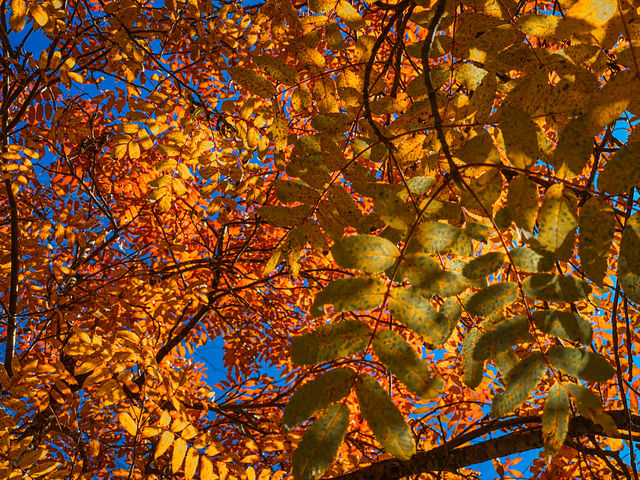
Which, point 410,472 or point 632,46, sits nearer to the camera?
point 632,46

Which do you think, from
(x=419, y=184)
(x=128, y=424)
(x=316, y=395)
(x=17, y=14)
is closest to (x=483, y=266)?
(x=419, y=184)

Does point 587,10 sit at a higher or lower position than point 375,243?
higher

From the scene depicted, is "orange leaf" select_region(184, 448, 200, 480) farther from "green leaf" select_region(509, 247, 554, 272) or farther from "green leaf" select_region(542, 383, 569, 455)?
"green leaf" select_region(509, 247, 554, 272)

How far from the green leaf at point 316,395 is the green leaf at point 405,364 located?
0.30 feet

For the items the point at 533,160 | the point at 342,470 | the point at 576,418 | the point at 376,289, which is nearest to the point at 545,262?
the point at 533,160

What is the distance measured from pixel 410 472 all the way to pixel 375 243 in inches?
85.7

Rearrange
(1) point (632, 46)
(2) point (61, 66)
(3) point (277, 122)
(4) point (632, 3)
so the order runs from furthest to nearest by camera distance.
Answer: (2) point (61, 66), (3) point (277, 122), (4) point (632, 3), (1) point (632, 46)

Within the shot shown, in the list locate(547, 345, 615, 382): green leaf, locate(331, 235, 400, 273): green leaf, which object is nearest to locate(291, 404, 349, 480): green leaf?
locate(331, 235, 400, 273): green leaf

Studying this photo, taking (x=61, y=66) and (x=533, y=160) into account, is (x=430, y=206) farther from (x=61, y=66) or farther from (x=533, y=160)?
(x=61, y=66)

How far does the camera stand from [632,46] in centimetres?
106

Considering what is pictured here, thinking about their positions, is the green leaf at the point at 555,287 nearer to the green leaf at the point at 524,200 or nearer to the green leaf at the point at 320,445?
the green leaf at the point at 524,200

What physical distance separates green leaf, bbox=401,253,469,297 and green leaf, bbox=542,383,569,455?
0.37 m

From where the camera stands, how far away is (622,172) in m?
1.05

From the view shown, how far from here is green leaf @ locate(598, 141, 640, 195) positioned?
3.43ft
